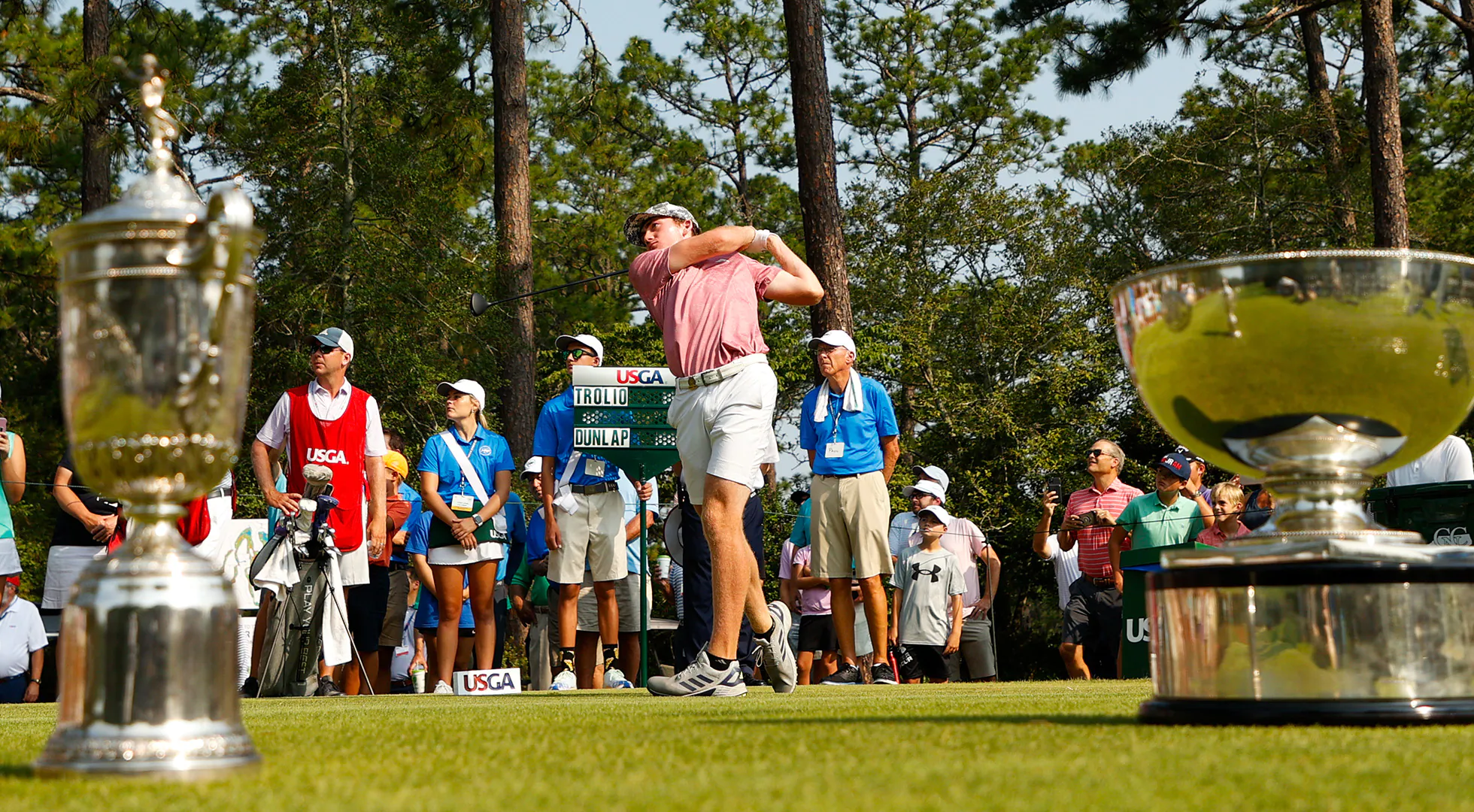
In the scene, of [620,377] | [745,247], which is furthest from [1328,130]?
[745,247]

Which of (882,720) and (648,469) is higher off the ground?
(648,469)

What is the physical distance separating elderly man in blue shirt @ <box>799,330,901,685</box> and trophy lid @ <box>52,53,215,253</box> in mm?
6167

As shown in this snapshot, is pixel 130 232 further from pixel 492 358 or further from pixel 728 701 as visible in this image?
pixel 492 358

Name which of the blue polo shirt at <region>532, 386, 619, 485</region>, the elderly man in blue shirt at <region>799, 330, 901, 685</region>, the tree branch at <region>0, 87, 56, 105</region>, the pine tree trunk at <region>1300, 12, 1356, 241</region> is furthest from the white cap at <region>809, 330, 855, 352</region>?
the pine tree trunk at <region>1300, 12, 1356, 241</region>

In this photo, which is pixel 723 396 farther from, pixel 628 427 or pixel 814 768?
pixel 814 768

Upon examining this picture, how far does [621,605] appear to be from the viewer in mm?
9594

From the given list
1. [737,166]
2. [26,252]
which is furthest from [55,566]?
[737,166]

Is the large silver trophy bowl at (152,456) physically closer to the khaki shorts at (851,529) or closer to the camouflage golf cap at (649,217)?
the camouflage golf cap at (649,217)

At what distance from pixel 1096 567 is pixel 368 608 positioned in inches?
213

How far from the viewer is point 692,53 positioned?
126 ft

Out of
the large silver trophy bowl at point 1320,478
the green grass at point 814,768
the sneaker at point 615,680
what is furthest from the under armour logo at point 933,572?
the large silver trophy bowl at point 1320,478

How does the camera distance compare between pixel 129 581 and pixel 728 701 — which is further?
pixel 728 701

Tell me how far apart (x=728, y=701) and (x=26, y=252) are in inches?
837

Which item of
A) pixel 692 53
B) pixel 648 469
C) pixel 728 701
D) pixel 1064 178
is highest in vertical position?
pixel 692 53
